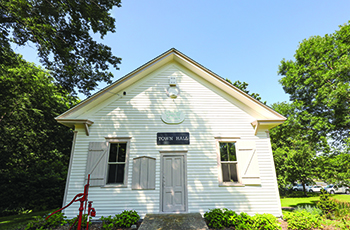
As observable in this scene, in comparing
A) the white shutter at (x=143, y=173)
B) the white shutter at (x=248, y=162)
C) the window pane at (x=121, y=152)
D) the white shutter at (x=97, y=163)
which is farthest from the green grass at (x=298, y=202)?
the white shutter at (x=97, y=163)

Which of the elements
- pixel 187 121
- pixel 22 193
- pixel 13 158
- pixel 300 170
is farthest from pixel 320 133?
pixel 13 158

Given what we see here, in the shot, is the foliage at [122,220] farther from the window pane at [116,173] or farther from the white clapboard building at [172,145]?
the window pane at [116,173]

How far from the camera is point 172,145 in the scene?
7.19 m

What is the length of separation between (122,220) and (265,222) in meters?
5.02

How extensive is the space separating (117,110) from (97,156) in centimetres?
212

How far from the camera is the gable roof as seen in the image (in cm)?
704

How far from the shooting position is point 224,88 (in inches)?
308

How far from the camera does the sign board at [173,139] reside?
7.19 meters

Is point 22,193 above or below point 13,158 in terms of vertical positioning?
below

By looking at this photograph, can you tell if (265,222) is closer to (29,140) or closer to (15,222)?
(15,222)

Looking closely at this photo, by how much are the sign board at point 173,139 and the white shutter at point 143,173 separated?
86 cm

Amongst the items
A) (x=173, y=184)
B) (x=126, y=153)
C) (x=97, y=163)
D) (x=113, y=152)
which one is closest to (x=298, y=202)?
(x=173, y=184)

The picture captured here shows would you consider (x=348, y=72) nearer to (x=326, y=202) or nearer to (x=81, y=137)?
(x=326, y=202)

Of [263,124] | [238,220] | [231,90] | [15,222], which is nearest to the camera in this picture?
[238,220]
